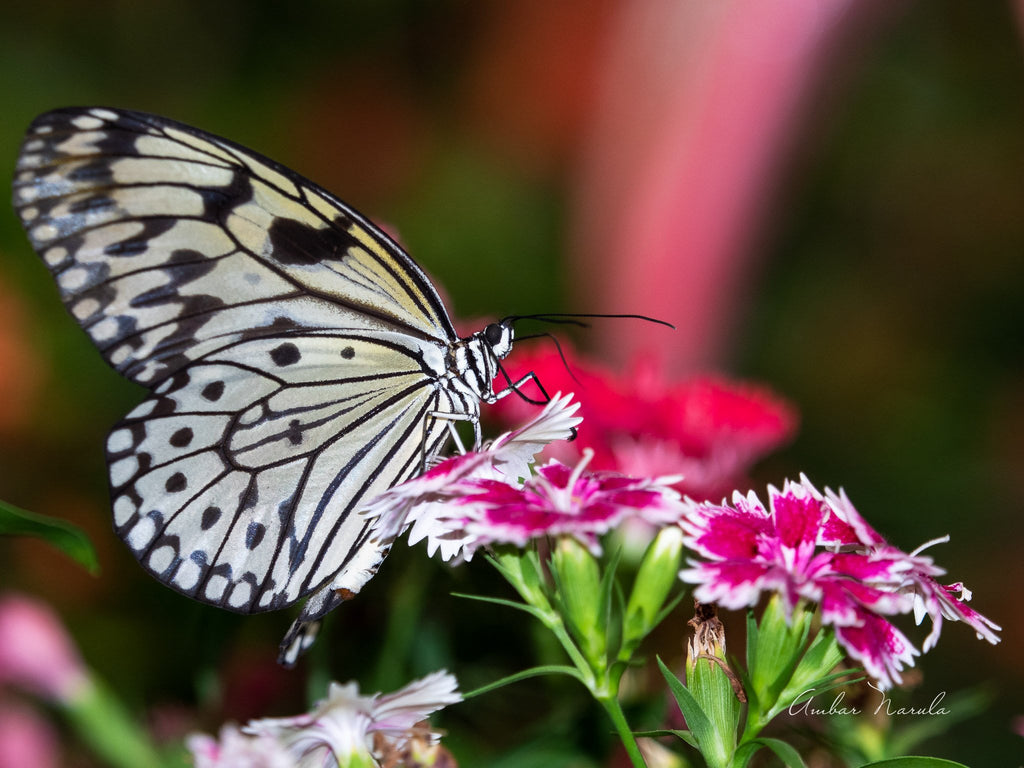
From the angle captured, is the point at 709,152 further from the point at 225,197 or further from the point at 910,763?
the point at 910,763

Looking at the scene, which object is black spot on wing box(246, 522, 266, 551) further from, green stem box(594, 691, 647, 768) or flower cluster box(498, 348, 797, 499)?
green stem box(594, 691, 647, 768)

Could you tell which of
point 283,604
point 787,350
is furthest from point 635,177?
point 787,350

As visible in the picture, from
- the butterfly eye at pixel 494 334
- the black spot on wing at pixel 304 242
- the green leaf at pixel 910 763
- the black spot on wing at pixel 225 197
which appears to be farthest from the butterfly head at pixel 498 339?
the green leaf at pixel 910 763

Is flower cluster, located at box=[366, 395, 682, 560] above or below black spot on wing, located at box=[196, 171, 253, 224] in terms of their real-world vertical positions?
below

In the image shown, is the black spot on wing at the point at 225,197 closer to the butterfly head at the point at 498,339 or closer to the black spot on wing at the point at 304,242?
the black spot on wing at the point at 304,242

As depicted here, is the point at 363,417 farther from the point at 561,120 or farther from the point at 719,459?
the point at 561,120

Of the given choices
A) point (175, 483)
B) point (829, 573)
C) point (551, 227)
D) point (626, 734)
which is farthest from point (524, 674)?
point (551, 227)

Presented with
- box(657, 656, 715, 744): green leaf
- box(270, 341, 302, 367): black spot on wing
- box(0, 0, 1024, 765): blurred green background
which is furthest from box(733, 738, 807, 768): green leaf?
box(0, 0, 1024, 765): blurred green background
